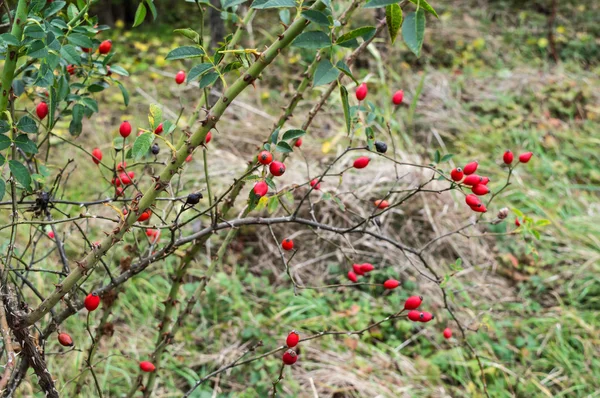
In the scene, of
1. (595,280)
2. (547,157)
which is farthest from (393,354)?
(547,157)

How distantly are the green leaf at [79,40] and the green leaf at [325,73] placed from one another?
17.5 inches

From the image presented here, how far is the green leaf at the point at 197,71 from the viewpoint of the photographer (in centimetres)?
78

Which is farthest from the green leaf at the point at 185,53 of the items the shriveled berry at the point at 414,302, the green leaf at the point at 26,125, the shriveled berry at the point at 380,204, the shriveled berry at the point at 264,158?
the shriveled berry at the point at 414,302

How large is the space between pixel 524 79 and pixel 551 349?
3024 millimetres

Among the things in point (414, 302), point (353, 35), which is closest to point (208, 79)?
point (353, 35)

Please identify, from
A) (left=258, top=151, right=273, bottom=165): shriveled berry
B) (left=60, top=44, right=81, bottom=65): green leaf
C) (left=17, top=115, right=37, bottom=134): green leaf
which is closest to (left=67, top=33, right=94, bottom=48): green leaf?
(left=60, top=44, right=81, bottom=65): green leaf

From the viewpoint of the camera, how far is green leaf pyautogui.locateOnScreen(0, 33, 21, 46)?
0.78 metres

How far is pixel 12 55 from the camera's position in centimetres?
85

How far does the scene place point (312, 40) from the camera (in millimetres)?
662

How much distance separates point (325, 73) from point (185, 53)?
0.25 m

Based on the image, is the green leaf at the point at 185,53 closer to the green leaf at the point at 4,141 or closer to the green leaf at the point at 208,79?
the green leaf at the point at 208,79

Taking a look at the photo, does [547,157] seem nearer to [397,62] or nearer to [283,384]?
[397,62]

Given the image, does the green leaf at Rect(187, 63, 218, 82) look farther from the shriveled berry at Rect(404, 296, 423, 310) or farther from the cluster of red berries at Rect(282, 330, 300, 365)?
the shriveled berry at Rect(404, 296, 423, 310)

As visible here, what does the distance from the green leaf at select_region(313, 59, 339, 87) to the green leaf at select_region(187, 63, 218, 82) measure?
0.68 ft
